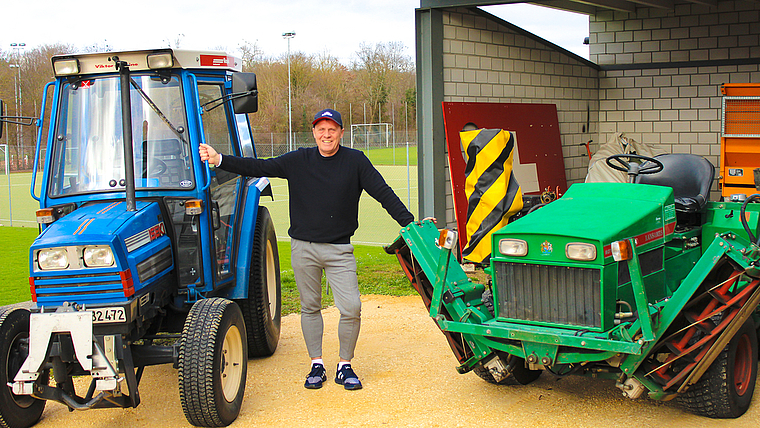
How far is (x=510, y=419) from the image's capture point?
4.18 meters

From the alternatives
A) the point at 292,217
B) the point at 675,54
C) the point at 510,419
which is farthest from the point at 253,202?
the point at 675,54

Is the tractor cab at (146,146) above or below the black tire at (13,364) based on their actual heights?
above

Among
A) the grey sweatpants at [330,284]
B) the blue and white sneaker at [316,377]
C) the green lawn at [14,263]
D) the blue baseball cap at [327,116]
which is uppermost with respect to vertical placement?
the blue baseball cap at [327,116]

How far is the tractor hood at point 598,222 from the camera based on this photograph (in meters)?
3.82

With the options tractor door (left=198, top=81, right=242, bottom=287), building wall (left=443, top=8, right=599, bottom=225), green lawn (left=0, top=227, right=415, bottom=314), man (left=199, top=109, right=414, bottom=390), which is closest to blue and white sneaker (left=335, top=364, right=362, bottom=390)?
man (left=199, top=109, right=414, bottom=390)

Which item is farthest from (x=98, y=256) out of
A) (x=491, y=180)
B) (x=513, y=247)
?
(x=491, y=180)

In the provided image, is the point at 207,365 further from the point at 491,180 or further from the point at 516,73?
the point at 516,73

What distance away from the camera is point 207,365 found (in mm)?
3914

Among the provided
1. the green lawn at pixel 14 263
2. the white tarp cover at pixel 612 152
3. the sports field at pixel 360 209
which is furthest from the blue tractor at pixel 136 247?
the sports field at pixel 360 209

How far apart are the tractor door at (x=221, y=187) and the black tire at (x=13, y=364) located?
3.80ft

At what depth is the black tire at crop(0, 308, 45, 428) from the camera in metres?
3.84

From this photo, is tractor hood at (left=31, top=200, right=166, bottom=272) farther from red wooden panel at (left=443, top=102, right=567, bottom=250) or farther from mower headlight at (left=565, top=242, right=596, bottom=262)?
red wooden panel at (left=443, top=102, right=567, bottom=250)

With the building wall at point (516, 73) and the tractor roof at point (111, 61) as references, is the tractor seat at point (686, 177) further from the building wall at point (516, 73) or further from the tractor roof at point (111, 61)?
the tractor roof at point (111, 61)

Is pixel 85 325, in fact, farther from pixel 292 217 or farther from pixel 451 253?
pixel 451 253
